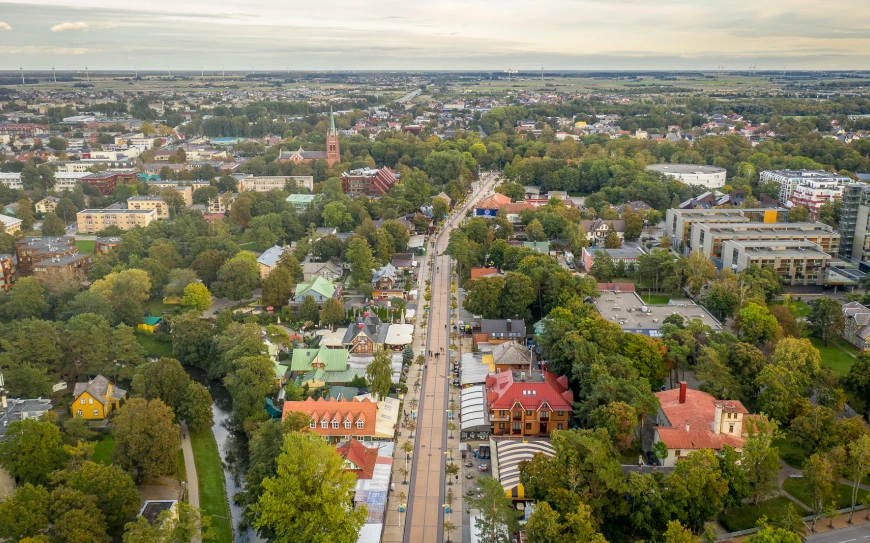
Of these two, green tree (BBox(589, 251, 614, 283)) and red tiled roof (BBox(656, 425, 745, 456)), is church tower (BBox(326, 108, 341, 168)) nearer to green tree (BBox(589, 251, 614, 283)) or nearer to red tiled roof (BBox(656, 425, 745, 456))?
green tree (BBox(589, 251, 614, 283))

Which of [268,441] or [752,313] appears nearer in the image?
[268,441]

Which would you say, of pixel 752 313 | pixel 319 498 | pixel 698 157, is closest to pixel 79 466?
pixel 319 498

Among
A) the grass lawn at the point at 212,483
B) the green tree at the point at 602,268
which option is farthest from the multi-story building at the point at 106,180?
the grass lawn at the point at 212,483

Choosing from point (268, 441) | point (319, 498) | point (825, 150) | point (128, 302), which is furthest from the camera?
point (825, 150)

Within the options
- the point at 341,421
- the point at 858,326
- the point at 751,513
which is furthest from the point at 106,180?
the point at 751,513

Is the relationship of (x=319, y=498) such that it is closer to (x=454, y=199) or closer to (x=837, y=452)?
(x=837, y=452)
